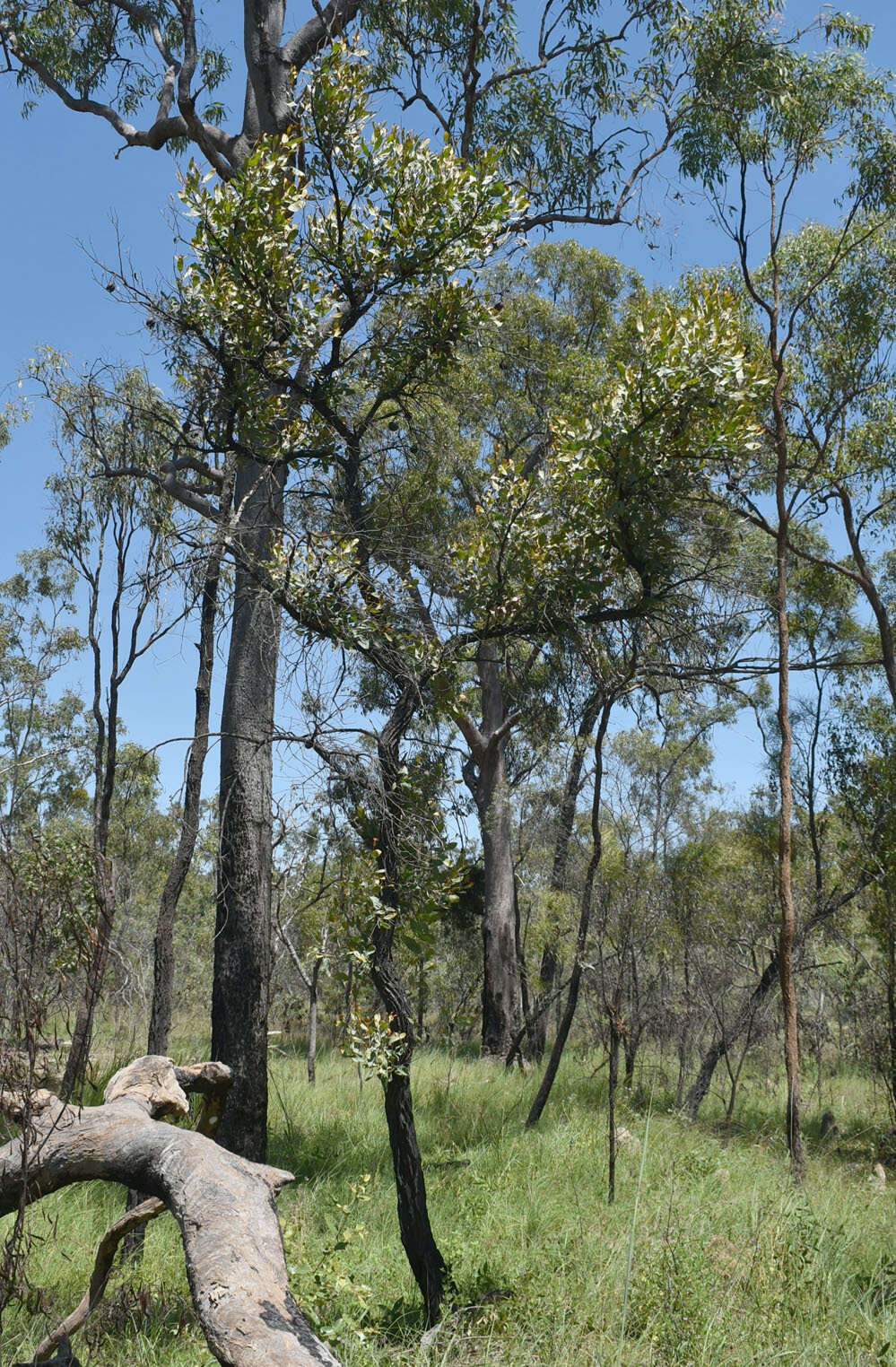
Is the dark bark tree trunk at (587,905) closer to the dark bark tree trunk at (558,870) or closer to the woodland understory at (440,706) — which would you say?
the woodland understory at (440,706)

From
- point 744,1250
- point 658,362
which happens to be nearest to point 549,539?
point 658,362

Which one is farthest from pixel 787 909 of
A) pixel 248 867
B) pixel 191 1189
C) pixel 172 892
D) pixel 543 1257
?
pixel 191 1189

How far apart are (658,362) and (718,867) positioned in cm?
1144

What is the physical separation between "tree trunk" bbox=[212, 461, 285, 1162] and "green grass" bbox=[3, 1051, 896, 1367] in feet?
2.20

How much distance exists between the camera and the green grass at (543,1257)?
13.2 ft

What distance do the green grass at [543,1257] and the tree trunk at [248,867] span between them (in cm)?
67

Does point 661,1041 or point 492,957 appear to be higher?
point 492,957

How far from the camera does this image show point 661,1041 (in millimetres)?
16125

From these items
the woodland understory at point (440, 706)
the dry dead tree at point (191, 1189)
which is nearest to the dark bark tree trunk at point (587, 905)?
the woodland understory at point (440, 706)

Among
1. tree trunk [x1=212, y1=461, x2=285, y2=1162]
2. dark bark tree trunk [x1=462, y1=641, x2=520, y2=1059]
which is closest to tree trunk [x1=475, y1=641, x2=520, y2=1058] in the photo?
dark bark tree trunk [x1=462, y1=641, x2=520, y2=1059]

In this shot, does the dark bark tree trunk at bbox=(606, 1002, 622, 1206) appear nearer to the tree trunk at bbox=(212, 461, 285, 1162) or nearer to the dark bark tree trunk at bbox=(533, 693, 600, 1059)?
the tree trunk at bbox=(212, 461, 285, 1162)

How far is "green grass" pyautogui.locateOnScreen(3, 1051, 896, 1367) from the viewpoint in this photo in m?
4.04

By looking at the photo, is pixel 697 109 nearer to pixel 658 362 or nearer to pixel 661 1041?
pixel 658 362

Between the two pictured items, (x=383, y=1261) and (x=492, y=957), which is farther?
(x=492, y=957)
